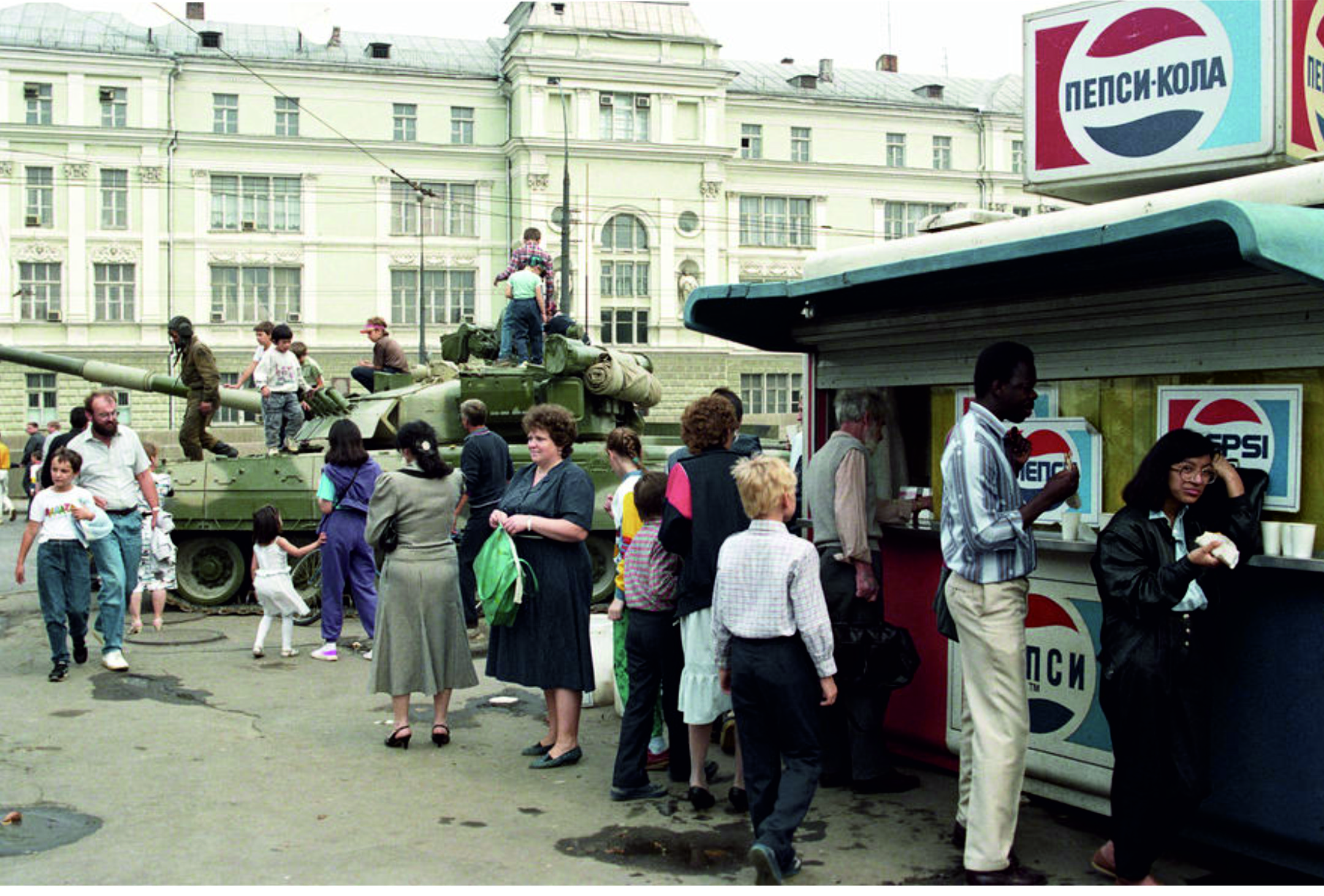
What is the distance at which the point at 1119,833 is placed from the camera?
5.13m

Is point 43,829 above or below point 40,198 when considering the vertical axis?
below

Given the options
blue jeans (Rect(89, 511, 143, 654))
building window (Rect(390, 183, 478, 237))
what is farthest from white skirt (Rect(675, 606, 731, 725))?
building window (Rect(390, 183, 478, 237))

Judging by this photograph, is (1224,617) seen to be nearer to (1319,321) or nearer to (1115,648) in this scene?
(1115,648)

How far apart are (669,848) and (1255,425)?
288 centimetres

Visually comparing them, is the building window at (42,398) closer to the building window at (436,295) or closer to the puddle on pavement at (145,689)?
the building window at (436,295)

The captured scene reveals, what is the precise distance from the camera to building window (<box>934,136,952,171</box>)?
2331 inches

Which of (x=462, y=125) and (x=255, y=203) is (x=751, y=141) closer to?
(x=462, y=125)

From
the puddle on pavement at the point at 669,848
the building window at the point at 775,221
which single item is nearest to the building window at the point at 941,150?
the building window at the point at 775,221

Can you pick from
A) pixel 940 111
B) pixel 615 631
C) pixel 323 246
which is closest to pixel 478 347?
pixel 615 631

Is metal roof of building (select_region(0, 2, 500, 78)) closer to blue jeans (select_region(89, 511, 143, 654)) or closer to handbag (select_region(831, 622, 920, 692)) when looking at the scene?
blue jeans (select_region(89, 511, 143, 654))

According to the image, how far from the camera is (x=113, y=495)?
10.0 metres

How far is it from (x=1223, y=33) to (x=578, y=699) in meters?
4.39

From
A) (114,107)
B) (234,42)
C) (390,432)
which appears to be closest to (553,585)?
(390,432)

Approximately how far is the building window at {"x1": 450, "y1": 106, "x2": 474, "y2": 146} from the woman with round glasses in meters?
50.6
